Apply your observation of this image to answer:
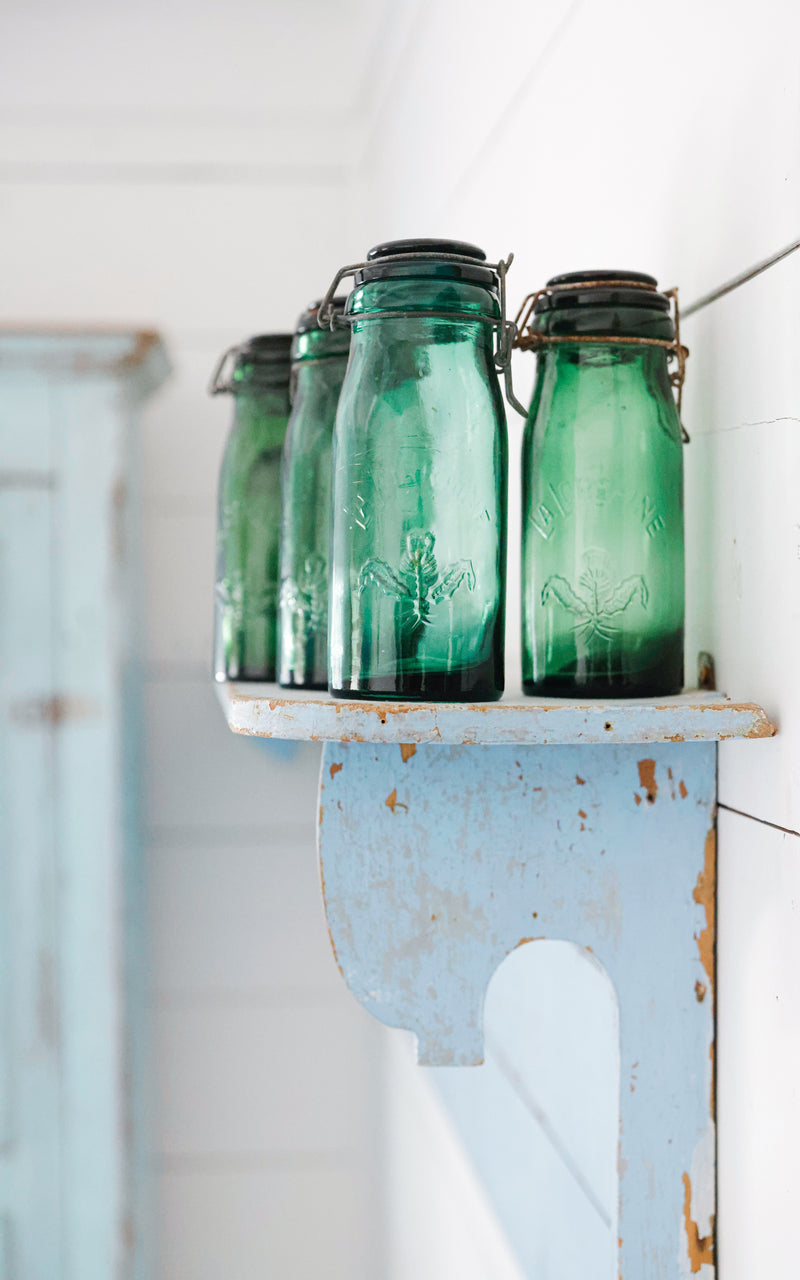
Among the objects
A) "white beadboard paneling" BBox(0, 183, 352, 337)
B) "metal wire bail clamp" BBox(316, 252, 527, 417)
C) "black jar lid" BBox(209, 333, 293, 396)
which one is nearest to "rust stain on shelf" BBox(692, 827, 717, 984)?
"metal wire bail clamp" BBox(316, 252, 527, 417)

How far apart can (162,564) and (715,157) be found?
119 centimetres

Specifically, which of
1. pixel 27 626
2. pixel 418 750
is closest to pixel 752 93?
pixel 418 750

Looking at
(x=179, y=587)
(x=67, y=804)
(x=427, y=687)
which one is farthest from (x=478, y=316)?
(x=179, y=587)

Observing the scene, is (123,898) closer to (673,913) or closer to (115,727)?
(115,727)

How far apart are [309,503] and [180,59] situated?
1194 millimetres

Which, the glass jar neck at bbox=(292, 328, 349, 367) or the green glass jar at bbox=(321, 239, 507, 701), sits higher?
the glass jar neck at bbox=(292, 328, 349, 367)

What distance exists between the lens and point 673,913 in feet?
1.73

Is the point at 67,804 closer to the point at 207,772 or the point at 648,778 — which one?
the point at 207,772

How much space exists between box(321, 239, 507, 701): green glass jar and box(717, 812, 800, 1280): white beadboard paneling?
0.14 metres

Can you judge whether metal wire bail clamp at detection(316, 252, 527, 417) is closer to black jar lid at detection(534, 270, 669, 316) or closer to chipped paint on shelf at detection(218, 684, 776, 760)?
black jar lid at detection(534, 270, 669, 316)

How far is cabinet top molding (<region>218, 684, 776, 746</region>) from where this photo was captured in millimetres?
430

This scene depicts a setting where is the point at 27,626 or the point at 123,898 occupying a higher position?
the point at 27,626

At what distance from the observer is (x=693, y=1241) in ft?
1.72

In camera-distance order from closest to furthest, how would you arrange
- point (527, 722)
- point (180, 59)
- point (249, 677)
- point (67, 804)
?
point (527, 722)
point (249, 677)
point (67, 804)
point (180, 59)
